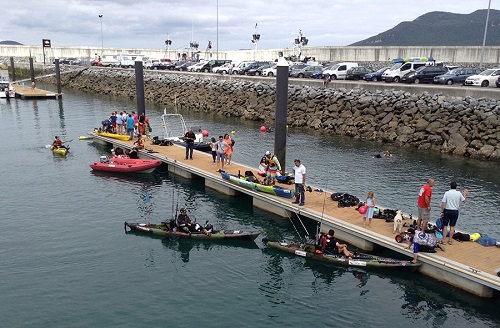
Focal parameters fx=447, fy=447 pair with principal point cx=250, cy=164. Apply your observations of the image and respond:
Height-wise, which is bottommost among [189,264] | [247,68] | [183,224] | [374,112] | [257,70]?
[189,264]

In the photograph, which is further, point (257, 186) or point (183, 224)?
point (257, 186)

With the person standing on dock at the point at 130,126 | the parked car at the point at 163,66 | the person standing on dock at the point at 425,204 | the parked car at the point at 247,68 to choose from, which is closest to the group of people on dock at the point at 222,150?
the person standing on dock at the point at 130,126

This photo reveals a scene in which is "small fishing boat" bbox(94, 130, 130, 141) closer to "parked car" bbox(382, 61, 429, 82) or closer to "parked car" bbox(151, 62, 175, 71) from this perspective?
"parked car" bbox(382, 61, 429, 82)

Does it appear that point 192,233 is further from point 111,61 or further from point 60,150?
point 111,61

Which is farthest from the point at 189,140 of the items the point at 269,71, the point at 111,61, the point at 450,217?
the point at 111,61

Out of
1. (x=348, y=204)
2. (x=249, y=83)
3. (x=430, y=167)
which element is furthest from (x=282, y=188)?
(x=249, y=83)

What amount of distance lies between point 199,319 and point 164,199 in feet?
34.6

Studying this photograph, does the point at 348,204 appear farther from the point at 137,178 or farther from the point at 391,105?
the point at 391,105

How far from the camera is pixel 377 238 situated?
50.0 feet

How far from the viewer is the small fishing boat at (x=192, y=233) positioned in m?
17.2

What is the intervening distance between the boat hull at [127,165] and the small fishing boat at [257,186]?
5.53 metres

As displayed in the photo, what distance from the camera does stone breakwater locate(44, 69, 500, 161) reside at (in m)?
Answer: 30.9

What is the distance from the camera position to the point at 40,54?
144 meters

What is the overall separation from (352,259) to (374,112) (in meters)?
24.5
